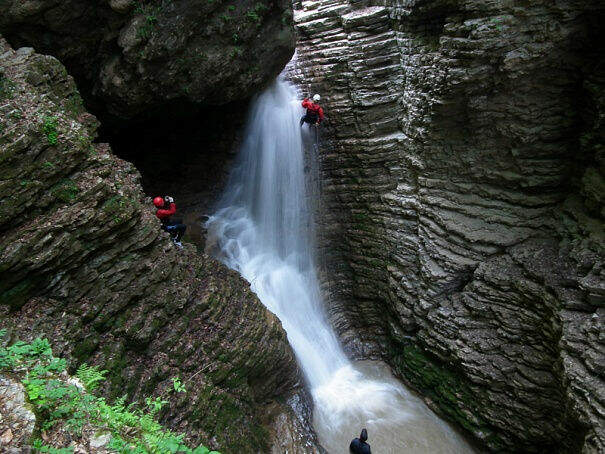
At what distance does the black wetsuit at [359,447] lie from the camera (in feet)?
27.6

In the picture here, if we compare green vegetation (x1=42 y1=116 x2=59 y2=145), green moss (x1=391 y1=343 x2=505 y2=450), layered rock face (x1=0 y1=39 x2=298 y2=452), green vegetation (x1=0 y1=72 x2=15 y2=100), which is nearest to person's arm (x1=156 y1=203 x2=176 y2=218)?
layered rock face (x1=0 y1=39 x2=298 y2=452)

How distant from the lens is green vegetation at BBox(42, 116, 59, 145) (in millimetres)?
5900

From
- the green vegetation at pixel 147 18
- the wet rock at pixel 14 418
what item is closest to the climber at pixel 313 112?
the green vegetation at pixel 147 18

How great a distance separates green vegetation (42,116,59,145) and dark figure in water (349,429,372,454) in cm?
830

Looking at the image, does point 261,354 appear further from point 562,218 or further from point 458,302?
point 562,218

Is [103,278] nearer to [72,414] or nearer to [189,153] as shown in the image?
[72,414]

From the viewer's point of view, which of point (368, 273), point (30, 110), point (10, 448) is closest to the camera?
point (10, 448)

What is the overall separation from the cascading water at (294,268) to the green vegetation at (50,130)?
19.8 feet

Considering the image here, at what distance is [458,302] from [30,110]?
32.1 ft

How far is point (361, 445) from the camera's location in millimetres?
8508

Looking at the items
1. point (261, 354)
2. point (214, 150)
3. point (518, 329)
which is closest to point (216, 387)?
point (261, 354)

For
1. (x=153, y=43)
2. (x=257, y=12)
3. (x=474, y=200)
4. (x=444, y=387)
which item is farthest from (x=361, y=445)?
(x=257, y=12)

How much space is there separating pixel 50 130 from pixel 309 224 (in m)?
7.90

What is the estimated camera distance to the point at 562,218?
8562mm
